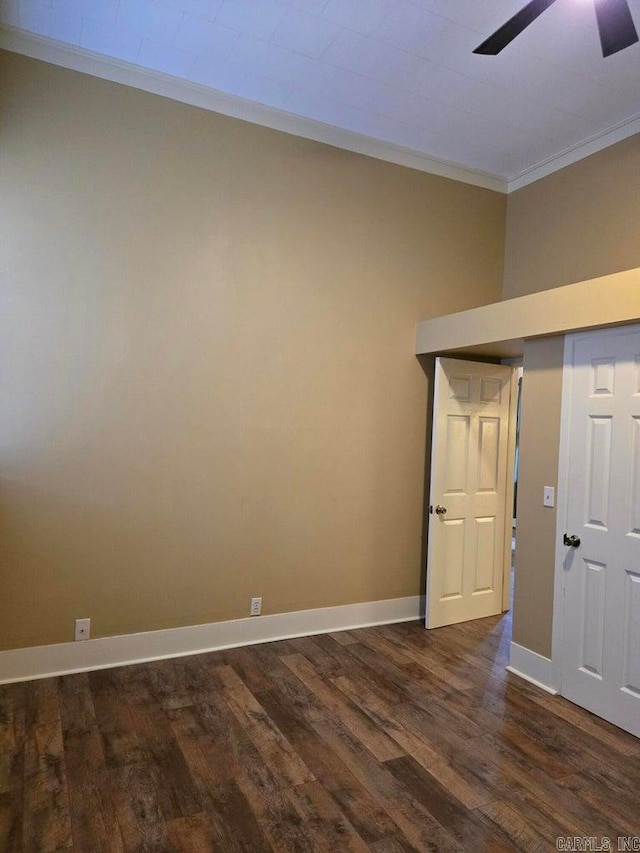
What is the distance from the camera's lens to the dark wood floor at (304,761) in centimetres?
200

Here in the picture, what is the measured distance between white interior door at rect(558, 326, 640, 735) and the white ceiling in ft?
5.12

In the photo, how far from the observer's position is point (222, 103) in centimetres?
349

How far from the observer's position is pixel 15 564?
302 centimetres

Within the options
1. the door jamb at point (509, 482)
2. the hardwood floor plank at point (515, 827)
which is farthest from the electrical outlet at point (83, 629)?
the door jamb at point (509, 482)

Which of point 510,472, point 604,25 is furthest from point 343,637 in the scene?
point 604,25

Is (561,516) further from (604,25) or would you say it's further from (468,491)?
(604,25)

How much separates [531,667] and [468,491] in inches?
51.8

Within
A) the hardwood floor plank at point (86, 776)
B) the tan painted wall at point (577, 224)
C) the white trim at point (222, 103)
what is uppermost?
the white trim at point (222, 103)

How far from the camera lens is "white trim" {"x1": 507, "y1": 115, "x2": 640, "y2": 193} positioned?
357 cm

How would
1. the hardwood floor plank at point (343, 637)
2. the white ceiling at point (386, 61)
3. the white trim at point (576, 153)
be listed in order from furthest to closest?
the hardwood floor plank at point (343, 637) → the white trim at point (576, 153) → the white ceiling at point (386, 61)

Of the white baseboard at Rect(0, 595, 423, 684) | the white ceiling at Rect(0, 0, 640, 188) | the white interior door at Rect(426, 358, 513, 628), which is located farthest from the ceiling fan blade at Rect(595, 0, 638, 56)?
the white baseboard at Rect(0, 595, 423, 684)

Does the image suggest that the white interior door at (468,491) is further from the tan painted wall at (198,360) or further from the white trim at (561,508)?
the white trim at (561,508)

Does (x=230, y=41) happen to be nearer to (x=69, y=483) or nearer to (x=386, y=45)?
(x=386, y=45)

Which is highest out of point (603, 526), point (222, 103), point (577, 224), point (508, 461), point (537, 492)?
point (222, 103)
